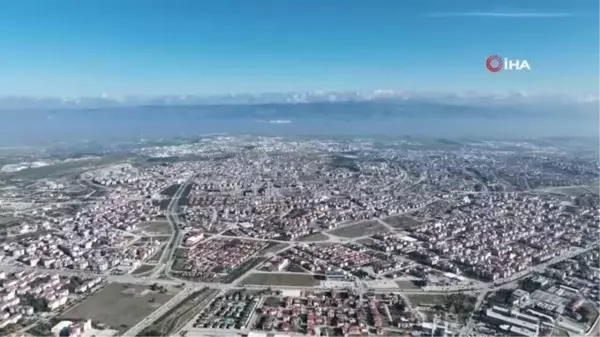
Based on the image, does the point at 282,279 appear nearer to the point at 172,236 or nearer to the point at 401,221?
the point at 172,236

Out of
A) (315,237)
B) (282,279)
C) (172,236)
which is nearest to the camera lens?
(282,279)

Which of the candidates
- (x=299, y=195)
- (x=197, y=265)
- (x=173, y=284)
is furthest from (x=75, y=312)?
→ (x=299, y=195)

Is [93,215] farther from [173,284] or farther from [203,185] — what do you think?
[173,284]

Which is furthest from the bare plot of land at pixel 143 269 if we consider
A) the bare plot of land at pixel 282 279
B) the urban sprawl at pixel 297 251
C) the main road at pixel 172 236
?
the bare plot of land at pixel 282 279

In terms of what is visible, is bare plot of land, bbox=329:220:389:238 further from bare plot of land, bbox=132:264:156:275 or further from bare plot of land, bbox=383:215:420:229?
bare plot of land, bbox=132:264:156:275

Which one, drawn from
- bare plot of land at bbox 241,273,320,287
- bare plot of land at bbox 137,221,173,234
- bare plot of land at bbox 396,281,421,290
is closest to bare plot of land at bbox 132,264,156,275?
bare plot of land at bbox 241,273,320,287

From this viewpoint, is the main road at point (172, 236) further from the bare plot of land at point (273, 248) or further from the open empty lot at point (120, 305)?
the bare plot of land at point (273, 248)

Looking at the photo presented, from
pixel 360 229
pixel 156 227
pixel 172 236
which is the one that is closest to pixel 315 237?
pixel 360 229
